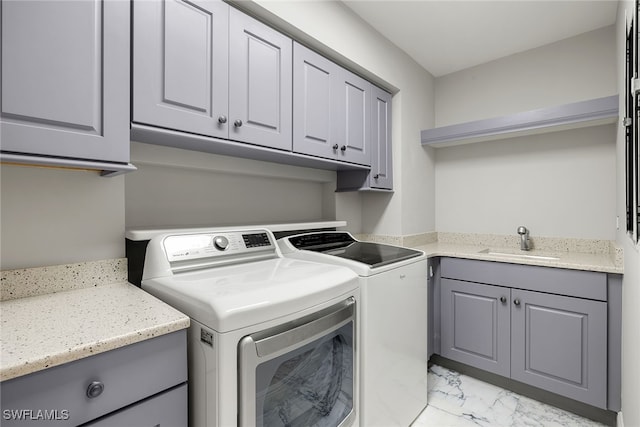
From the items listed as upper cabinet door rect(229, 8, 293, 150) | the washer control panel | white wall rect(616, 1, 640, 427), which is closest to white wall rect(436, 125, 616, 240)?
white wall rect(616, 1, 640, 427)

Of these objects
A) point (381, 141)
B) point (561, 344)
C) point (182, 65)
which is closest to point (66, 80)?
point (182, 65)

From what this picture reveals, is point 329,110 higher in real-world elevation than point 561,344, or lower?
higher

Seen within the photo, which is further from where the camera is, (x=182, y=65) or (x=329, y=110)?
(x=329, y=110)

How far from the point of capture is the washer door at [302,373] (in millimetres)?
935

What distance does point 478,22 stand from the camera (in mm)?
2158

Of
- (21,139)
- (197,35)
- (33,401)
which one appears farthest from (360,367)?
(197,35)

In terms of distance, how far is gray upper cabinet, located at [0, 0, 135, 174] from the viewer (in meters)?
0.85

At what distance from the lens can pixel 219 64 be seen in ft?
4.39

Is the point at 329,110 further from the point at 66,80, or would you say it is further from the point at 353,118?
the point at 66,80

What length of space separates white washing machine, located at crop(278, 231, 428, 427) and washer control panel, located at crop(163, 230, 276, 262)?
0.22 meters

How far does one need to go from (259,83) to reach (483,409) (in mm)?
2341

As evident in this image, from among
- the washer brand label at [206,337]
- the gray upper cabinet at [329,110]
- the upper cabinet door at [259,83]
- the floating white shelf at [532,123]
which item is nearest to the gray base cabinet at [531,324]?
the floating white shelf at [532,123]

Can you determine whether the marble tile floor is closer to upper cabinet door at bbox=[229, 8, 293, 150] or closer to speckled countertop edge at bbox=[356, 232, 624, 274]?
speckled countertop edge at bbox=[356, 232, 624, 274]

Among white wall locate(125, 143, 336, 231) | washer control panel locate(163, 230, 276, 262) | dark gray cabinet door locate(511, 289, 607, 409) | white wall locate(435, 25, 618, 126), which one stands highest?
white wall locate(435, 25, 618, 126)
